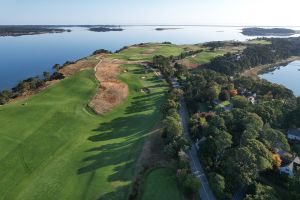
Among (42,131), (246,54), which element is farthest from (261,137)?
(246,54)

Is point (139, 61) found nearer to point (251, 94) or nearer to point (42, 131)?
point (251, 94)

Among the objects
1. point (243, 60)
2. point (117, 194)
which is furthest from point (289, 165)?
point (243, 60)

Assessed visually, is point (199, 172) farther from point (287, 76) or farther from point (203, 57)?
point (203, 57)

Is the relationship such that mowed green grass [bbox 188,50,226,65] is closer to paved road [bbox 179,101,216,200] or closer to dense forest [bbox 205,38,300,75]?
dense forest [bbox 205,38,300,75]

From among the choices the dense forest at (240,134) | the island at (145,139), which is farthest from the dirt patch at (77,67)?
the dense forest at (240,134)

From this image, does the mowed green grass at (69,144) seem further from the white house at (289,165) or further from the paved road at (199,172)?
the white house at (289,165)
